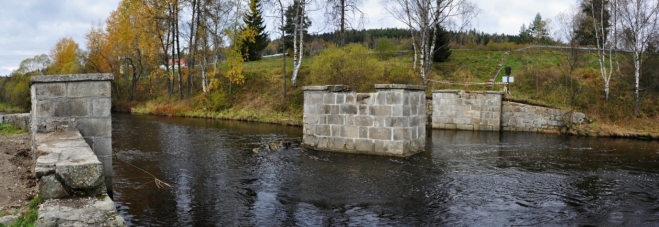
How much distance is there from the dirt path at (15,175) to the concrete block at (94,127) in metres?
0.83

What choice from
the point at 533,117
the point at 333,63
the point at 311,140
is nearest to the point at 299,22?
the point at 333,63

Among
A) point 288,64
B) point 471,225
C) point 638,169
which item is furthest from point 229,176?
point 288,64

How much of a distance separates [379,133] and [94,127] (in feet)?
24.9

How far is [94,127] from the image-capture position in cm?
677

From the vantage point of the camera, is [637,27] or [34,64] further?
[34,64]

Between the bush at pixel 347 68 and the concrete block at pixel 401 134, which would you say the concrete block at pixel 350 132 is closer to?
the concrete block at pixel 401 134

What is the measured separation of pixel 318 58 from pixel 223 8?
33.8ft

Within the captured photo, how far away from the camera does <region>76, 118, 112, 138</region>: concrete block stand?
22.0ft

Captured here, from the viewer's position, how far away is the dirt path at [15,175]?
4605 millimetres

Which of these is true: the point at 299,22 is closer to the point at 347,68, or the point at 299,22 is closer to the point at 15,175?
the point at 347,68

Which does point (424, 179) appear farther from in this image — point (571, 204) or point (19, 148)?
point (19, 148)

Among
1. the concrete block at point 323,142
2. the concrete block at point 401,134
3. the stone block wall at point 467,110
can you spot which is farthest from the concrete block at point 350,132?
the stone block wall at point 467,110

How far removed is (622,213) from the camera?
723 cm

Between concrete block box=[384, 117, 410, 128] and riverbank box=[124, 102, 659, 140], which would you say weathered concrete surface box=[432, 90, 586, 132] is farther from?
concrete block box=[384, 117, 410, 128]
